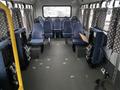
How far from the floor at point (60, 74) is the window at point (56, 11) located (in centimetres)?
452

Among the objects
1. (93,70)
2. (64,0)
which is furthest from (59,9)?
(93,70)

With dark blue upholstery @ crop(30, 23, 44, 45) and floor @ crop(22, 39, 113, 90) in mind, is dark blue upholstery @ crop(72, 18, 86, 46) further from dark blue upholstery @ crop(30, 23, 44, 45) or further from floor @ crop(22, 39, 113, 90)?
dark blue upholstery @ crop(30, 23, 44, 45)

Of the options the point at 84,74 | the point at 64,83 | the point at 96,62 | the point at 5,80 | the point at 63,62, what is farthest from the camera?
the point at 63,62

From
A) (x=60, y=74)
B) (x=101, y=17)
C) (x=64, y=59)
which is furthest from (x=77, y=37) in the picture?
(x=60, y=74)

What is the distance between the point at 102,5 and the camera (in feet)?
15.1

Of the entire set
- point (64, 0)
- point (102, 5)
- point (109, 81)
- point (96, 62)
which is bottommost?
point (109, 81)

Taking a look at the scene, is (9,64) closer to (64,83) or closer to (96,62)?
(64,83)

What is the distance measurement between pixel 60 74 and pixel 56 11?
6.05 meters

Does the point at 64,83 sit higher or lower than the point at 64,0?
lower

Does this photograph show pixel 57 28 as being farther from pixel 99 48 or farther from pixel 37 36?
pixel 99 48

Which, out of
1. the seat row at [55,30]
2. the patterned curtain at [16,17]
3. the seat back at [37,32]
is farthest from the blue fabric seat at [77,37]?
the patterned curtain at [16,17]

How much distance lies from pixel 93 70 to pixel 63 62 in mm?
1077

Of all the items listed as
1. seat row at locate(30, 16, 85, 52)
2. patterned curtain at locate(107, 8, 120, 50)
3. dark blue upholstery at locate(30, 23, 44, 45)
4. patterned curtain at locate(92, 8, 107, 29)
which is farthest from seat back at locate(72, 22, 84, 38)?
patterned curtain at locate(107, 8, 120, 50)

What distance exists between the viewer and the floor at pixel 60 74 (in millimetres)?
3131
